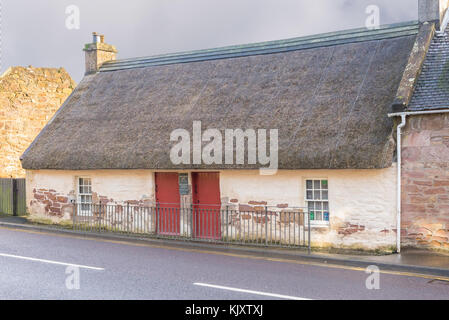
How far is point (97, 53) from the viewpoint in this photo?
21.8m

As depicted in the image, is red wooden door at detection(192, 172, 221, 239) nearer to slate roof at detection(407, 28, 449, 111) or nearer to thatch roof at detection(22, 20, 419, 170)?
thatch roof at detection(22, 20, 419, 170)

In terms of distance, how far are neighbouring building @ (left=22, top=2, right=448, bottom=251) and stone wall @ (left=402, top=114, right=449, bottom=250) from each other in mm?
356

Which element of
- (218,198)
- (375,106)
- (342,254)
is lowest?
(342,254)

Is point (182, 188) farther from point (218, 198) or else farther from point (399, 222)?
point (399, 222)

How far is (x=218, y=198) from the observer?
50.5ft

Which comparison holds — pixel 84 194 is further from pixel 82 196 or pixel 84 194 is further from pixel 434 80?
pixel 434 80

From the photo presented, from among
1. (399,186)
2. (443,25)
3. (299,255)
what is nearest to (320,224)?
(299,255)

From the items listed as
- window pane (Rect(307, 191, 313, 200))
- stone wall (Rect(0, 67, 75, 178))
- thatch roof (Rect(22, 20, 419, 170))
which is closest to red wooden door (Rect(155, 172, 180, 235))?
thatch roof (Rect(22, 20, 419, 170))

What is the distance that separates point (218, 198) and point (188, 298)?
23.1 ft

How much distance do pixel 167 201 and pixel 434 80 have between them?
27.8ft

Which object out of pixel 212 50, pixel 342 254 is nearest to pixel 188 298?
pixel 342 254

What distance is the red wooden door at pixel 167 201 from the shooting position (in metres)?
15.9

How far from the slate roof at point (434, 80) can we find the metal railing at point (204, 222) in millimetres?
3921
